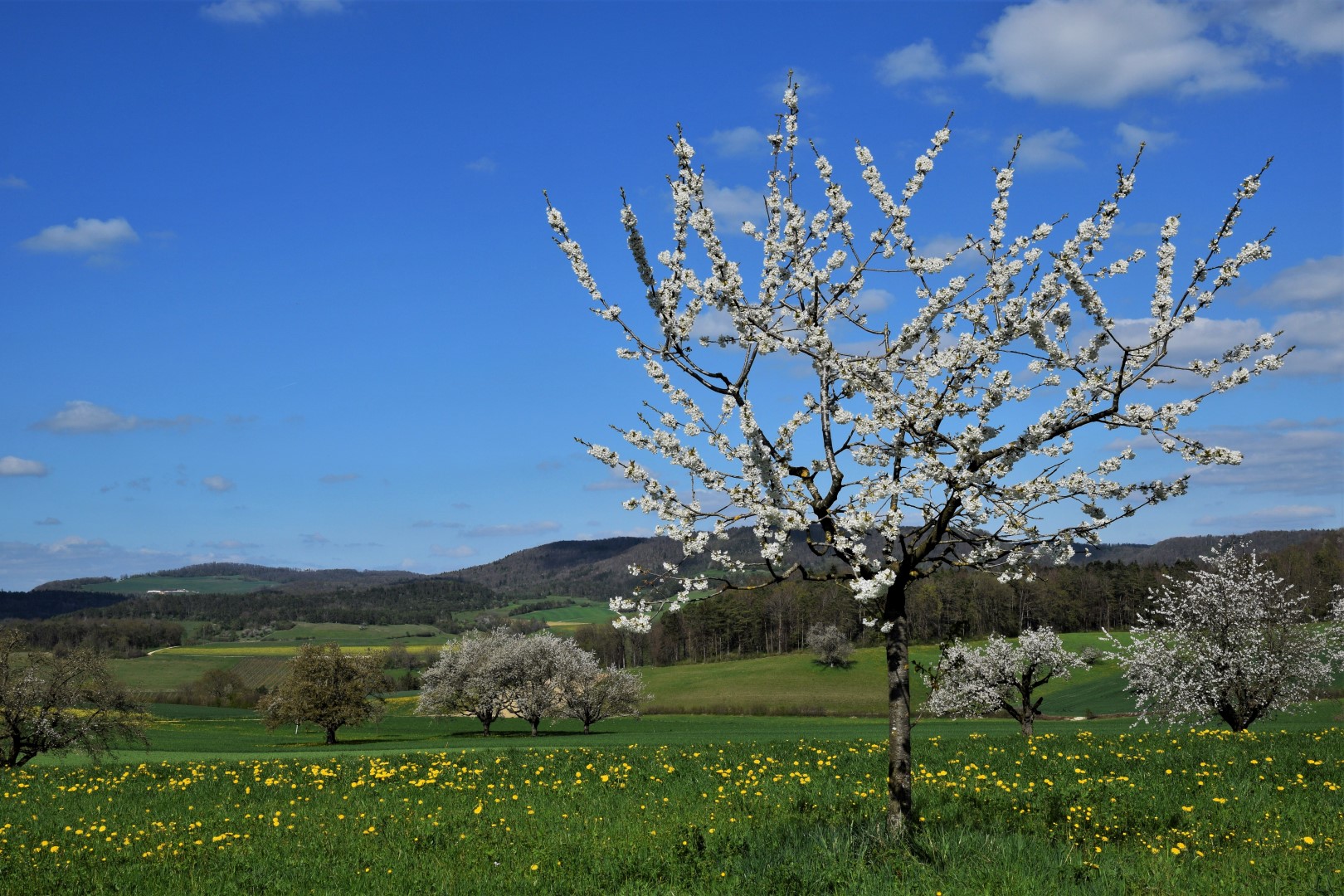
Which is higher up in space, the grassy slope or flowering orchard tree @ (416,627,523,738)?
flowering orchard tree @ (416,627,523,738)

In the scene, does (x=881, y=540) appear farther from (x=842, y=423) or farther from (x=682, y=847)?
(x=682, y=847)

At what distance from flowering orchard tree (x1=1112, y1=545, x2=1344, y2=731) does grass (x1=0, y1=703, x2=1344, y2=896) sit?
949cm

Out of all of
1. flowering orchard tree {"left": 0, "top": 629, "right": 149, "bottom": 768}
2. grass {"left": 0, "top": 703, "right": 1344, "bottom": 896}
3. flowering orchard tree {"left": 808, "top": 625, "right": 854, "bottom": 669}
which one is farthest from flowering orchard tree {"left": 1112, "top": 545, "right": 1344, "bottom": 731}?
flowering orchard tree {"left": 808, "top": 625, "right": 854, "bottom": 669}

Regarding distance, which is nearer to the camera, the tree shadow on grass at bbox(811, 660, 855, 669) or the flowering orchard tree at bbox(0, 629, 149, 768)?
the flowering orchard tree at bbox(0, 629, 149, 768)

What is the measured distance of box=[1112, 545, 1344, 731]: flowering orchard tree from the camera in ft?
92.3

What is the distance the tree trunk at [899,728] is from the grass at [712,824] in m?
0.29

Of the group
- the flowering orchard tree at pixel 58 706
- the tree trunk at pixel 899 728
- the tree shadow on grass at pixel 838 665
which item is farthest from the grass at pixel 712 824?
the tree shadow on grass at pixel 838 665

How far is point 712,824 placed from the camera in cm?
1179

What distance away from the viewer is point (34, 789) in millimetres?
17109

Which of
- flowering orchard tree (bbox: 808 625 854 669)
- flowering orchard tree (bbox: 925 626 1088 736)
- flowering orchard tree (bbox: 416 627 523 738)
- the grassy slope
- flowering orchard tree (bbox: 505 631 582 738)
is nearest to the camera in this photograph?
flowering orchard tree (bbox: 925 626 1088 736)

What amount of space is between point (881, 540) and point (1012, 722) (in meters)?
59.8

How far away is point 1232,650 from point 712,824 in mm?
24238

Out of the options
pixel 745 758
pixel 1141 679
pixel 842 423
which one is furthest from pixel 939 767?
pixel 1141 679

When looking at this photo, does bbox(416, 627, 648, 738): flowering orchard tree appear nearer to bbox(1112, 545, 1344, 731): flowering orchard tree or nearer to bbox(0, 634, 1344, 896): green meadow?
bbox(1112, 545, 1344, 731): flowering orchard tree
